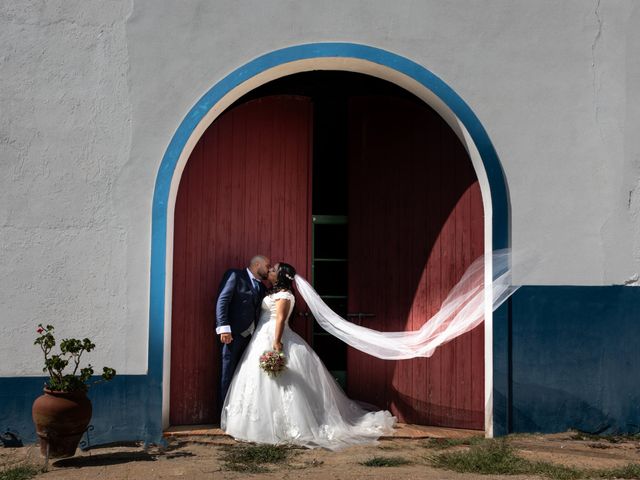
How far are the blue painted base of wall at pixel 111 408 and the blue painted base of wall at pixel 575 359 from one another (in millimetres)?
3190

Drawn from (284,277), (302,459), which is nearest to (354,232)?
(284,277)

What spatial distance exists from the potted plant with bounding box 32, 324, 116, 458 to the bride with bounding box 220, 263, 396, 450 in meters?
1.25

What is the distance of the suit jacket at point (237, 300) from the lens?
23.2 ft

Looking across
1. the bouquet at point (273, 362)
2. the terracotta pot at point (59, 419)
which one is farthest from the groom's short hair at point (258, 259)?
the terracotta pot at point (59, 419)

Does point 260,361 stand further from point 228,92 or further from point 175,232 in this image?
point 228,92

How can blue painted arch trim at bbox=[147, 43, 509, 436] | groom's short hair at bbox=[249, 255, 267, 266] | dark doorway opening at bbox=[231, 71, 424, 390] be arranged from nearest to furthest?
blue painted arch trim at bbox=[147, 43, 509, 436] < groom's short hair at bbox=[249, 255, 267, 266] < dark doorway opening at bbox=[231, 71, 424, 390]

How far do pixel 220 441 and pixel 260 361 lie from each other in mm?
778

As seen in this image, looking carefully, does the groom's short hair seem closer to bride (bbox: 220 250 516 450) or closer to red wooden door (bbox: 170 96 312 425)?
red wooden door (bbox: 170 96 312 425)

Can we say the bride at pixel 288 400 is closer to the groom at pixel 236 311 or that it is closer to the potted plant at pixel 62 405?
the groom at pixel 236 311

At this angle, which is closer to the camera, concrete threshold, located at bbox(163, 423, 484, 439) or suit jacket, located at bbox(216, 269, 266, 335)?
concrete threshold, located at bbox(163, 423, 484, 439)

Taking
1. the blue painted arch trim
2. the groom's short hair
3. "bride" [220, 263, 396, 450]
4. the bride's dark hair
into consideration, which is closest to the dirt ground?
"bride" [220, 263, 396, 450]

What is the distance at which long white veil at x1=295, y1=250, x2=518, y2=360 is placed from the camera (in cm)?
662

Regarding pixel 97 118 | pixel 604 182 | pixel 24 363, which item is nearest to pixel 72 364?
pixel 24 363

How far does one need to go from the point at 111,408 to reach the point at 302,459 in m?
1.72
